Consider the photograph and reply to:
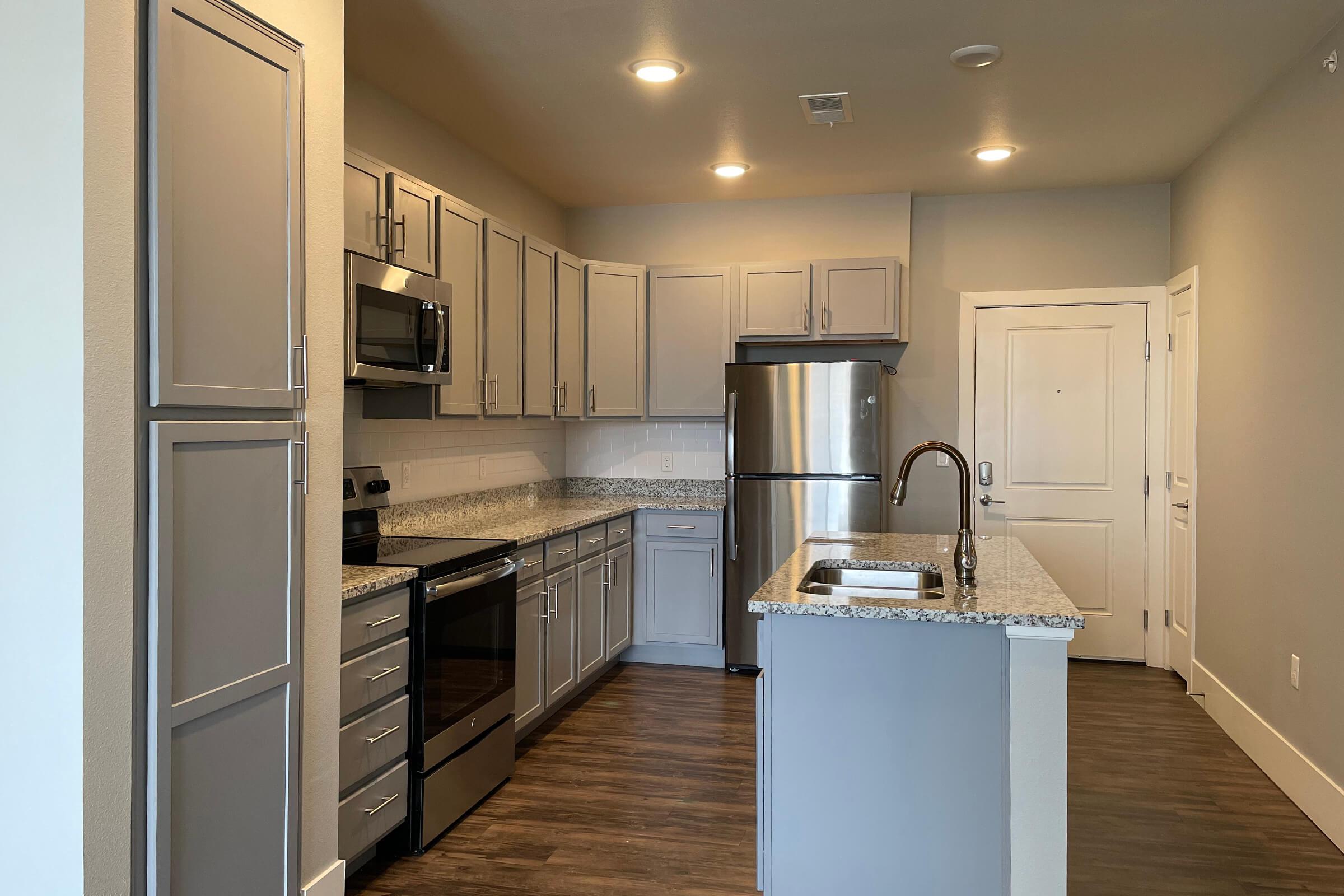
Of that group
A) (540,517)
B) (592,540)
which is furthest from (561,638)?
(540,517)

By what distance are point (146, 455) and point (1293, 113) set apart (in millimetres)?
3896

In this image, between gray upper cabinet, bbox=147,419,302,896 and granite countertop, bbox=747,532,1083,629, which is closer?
gray upper cabinet, bbox=147,419,302,896

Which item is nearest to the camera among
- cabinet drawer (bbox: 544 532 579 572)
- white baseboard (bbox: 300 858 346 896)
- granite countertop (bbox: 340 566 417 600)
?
white baseboard (bbox: 300 858 346 896)

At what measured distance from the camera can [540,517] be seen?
446 cm

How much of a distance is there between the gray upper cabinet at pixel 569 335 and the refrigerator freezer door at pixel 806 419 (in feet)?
2.71

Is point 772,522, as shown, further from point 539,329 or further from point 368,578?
point 368,578

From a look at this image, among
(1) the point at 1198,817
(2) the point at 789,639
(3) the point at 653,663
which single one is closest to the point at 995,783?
(2) the point at 789,639

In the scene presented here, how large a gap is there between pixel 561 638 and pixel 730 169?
2487mm

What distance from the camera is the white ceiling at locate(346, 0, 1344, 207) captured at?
2.99 metres

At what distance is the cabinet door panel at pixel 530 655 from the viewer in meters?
3.63

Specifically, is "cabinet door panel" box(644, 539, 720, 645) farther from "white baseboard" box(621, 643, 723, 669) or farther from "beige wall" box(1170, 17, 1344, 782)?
"beige wall" box(1170, 17, 1344, 782)

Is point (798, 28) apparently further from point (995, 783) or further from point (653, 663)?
point (653, 663)

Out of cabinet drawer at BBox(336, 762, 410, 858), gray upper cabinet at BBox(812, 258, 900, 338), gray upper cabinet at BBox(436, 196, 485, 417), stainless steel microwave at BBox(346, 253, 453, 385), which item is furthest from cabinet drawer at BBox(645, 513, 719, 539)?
cabinet drawer at BBox(336, 762, 410, 858)

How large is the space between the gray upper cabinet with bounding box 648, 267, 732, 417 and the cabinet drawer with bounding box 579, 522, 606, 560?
1039mm
